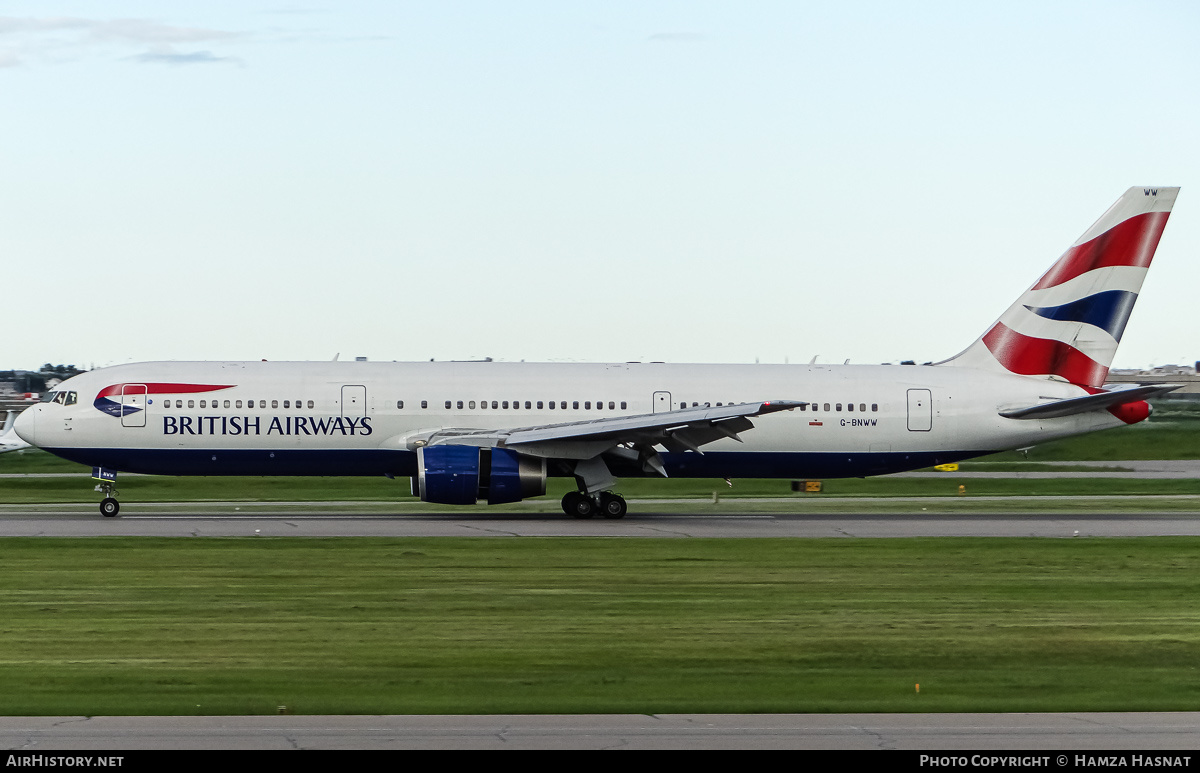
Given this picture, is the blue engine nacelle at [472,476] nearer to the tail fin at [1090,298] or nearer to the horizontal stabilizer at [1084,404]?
the horizontal stabilizer at [1084,404]

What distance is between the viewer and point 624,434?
33.1 m

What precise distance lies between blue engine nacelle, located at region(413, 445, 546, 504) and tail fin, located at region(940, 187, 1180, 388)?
14676 mm

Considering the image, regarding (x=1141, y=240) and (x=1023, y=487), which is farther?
(x=1023, y=487)

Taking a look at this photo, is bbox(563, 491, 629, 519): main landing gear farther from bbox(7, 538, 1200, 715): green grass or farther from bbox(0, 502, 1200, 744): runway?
bbox(0, 502, 1200, 744): runway

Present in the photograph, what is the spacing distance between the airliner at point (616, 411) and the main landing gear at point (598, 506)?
0.17ft

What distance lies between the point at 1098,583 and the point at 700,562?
7034mm

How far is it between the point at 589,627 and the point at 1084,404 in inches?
860

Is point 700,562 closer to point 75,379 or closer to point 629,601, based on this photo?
point 629,601

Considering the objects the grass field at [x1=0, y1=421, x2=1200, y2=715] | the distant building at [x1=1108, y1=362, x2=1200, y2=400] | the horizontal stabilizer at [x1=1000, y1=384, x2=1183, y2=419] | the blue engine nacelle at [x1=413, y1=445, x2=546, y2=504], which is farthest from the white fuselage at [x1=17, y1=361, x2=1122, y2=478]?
the distant building at [x1=1108, y1=362, x2=1200, y2=400]

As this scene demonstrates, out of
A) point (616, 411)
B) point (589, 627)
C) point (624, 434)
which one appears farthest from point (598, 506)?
point (589, 627)

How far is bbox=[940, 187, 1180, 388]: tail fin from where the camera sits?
3634 cm
